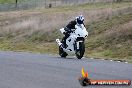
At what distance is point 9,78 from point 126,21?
20624mm

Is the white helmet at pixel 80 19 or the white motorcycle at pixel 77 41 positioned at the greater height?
the white helmet at pixel 80 19

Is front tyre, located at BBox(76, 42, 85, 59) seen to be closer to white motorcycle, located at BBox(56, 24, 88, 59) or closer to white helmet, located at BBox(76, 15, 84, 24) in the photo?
white motorcycle, located at BBox(56, 24, 88, 59)

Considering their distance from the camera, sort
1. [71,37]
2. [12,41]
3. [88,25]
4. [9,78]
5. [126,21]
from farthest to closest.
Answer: [12,41] < [88,25] < [126,21] < [71,37] < [9,78]

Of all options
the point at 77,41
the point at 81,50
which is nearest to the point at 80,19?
the point at 77,41

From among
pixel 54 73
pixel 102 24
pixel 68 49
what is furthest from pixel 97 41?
pixel 54 73

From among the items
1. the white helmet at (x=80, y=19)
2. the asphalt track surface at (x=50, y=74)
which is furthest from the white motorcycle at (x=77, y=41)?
the asphalt track surface at (x=50, y=74)

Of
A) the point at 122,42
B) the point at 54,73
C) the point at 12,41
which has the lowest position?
the point at 12,41

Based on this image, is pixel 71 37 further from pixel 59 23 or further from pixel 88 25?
pixel 59 23

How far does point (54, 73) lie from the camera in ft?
51.1

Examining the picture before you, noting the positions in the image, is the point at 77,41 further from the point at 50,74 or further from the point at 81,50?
the point at 50,74

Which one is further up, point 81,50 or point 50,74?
point 50,74

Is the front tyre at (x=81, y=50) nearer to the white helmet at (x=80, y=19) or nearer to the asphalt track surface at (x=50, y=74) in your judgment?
the white helmet at (x=80, y=19)

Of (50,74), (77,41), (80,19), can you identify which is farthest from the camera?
(77,41)

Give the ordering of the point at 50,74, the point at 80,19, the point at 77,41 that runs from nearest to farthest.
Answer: the point at 50,74 < the point at 80,19 < the point at 77,41
